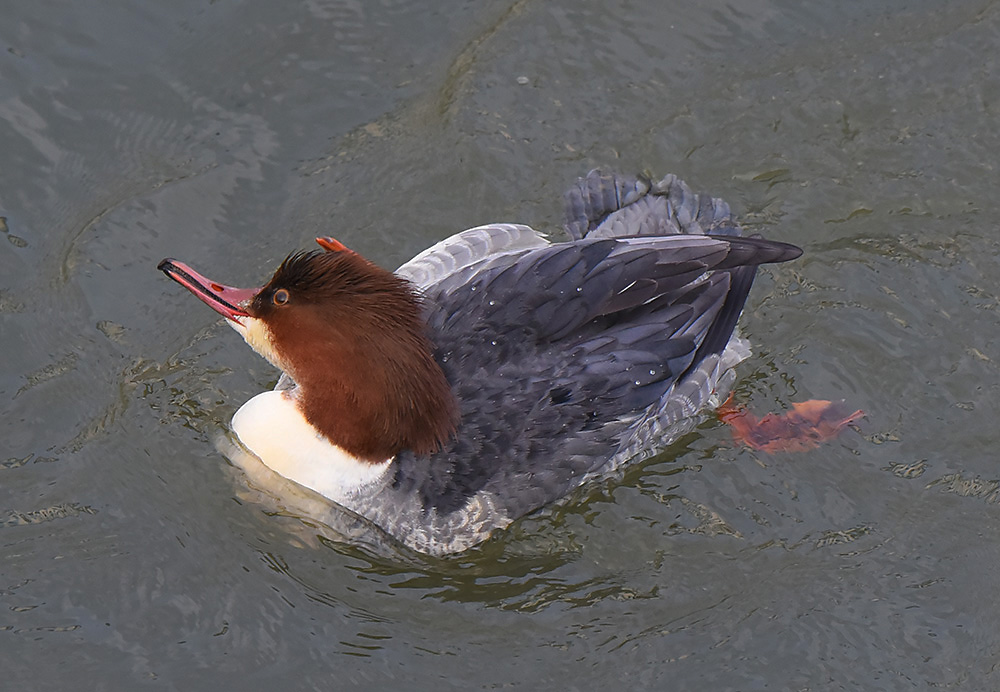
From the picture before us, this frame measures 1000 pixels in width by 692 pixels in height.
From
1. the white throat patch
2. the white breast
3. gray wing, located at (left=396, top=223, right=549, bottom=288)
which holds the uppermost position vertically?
the white throat patch

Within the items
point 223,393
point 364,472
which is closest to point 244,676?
point 364,472

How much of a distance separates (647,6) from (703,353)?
296cm

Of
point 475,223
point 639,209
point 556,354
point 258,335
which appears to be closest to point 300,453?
point 258,335

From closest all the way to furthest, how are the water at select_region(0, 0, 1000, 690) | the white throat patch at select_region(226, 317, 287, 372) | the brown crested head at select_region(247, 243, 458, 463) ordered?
the brown crested head at select_region(247, 243, 458, 463) → the white throat patch at select_region(226, 317, 287, 372) → the water at select_region(0, 0, 1000, 690)

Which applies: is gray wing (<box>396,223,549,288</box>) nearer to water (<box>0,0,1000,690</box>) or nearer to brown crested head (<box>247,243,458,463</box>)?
water (<box>0,0,1000,690</box>)

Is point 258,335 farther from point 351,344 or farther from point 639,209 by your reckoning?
point 639,209

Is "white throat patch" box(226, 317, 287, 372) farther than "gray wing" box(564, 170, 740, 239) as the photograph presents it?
No

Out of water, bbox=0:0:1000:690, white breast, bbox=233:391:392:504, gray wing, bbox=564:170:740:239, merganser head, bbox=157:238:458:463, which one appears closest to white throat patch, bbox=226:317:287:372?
merganser head, bbox=157:238:458:463

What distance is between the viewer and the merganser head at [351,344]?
5934mm

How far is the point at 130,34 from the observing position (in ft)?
27.1

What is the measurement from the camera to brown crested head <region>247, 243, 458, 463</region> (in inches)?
233

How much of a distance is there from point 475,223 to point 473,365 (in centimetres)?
174

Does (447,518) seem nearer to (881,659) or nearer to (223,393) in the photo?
(223,393)

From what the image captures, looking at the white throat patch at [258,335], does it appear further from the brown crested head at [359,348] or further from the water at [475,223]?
the water at [475,223]
